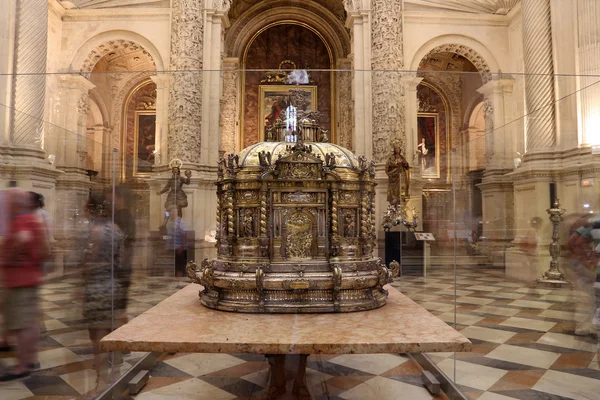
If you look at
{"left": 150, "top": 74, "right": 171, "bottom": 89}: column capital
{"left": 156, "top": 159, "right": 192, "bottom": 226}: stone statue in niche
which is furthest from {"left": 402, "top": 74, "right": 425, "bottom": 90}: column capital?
{"left": 156, "top": 159, "right": 192, "bottom": 226}: stone statue in niche

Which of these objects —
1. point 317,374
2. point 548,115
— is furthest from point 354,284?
point 548,115

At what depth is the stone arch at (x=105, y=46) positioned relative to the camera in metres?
11.5

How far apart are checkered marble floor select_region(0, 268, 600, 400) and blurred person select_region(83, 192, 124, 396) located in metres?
0.09

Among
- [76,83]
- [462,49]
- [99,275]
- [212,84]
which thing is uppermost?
[462,49]

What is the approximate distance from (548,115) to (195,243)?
5832mm

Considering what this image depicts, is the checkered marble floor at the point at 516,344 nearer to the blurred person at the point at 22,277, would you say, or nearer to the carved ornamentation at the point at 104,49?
the blurred person at the point at 22,277

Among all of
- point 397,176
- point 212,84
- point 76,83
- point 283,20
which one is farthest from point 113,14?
point 397,176

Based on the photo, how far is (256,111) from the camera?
1620cm

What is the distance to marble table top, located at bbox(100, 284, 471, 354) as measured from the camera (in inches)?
89.3

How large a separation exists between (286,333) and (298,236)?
2.85ft

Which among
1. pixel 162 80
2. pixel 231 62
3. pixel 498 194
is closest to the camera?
pixel 498 194

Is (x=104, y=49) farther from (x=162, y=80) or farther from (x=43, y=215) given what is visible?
(x=43, y=215)

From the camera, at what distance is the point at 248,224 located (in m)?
3.23

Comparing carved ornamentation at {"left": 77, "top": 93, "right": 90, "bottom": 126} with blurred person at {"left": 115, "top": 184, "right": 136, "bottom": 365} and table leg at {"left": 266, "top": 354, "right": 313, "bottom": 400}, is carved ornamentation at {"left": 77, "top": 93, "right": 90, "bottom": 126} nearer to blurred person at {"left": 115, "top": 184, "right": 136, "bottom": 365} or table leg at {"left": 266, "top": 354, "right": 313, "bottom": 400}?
blurred person at {"left": 115, "top": 184, "right": 136, "bottom": 365}
